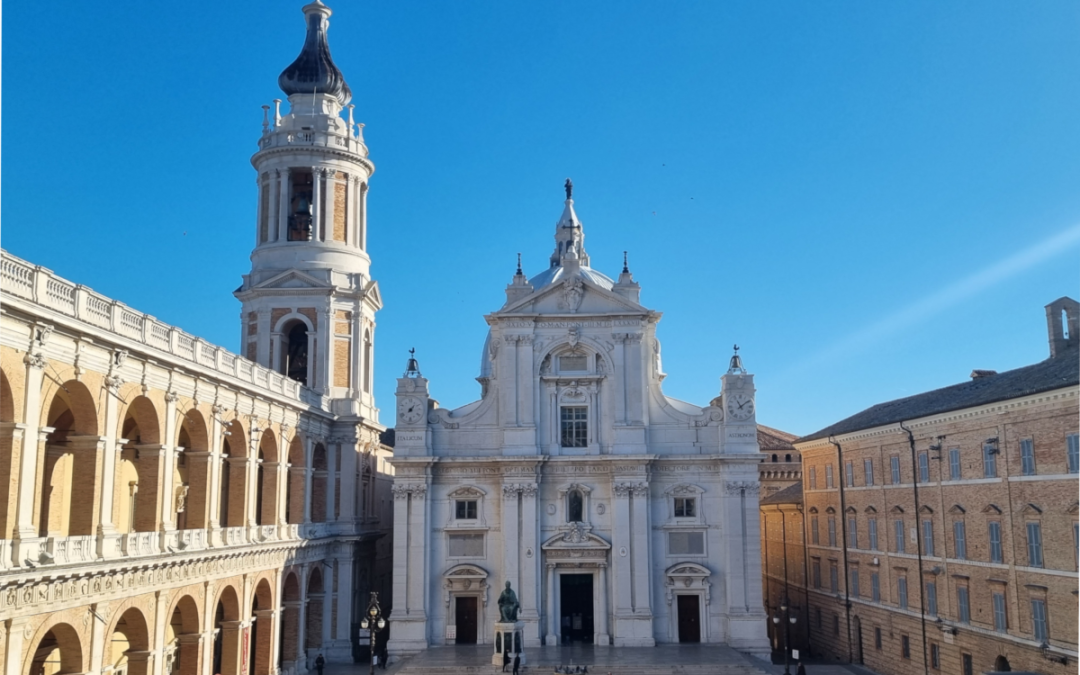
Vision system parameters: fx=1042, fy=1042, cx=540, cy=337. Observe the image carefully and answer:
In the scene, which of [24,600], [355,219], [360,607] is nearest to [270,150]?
[355,219]

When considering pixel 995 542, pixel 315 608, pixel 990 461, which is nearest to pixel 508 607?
pixel 315 608

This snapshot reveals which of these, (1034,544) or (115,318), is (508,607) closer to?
(1034,544)

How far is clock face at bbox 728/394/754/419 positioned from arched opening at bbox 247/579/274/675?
75.3 feet

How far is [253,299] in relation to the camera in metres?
52.1

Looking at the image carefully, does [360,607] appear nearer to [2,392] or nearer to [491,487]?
[491,487]

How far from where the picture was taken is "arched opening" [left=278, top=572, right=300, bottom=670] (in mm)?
45188

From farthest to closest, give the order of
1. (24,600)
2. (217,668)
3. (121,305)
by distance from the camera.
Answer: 1. (217,668)
2. (121,305)
3. (24,600)

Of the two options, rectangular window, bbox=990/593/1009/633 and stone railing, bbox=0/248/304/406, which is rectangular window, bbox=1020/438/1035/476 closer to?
rectangular window, bbox=990/593/1009/633

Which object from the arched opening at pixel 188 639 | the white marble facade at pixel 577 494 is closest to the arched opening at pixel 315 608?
the white marble facade at pixel 577 494

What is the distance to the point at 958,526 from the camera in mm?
41250

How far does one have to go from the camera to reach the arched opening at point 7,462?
960 inches

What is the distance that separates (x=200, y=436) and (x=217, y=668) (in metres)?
9.67

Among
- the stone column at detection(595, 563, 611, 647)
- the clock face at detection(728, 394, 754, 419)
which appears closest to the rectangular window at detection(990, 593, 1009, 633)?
the clock face at detection(728, 394, 754, 419)

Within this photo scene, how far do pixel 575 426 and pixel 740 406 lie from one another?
26.5 feet
